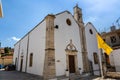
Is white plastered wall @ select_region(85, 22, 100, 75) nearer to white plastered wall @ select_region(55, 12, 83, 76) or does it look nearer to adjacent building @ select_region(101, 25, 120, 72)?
white plastered wall @ select_region(55, 12, 83, 76)

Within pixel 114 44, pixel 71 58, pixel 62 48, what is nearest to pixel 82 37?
pixel 71 58

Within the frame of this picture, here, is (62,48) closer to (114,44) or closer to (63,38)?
(63,38)

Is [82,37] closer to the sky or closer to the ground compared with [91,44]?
closer to the sky

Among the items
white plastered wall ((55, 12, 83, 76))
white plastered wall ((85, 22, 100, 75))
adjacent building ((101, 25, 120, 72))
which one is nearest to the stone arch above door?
white plastered wall ((55, 12, 83, 76))

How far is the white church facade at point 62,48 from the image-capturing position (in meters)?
11.3

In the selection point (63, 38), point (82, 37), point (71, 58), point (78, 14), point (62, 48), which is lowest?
point (71, 58)

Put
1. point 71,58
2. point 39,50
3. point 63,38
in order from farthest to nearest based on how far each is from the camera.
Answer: point 71,58, point 63,38, point 39,50

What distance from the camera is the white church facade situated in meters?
Result: 11.3

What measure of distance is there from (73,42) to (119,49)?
8.90 metres

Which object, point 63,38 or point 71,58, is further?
point 71,58

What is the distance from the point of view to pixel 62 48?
12.6m

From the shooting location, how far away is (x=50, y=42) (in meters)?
11.5

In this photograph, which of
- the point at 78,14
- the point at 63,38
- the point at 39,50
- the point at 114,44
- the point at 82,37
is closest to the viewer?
the point at 39,50

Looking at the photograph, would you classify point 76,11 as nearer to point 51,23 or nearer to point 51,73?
point 51,23
